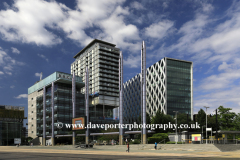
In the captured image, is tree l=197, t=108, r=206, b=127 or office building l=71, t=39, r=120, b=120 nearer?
tree l=197, t=108, r=206, b=127

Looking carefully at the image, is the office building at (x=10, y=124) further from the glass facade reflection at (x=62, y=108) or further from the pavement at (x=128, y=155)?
the pavement at (x=128, y=155)

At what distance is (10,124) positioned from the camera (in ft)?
357

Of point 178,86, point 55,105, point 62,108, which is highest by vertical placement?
point 178,86

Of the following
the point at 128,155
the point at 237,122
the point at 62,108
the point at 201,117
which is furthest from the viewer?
the point at 62,108

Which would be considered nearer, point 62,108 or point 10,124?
point 62,108

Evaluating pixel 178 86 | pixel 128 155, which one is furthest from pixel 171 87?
pixel 128 155

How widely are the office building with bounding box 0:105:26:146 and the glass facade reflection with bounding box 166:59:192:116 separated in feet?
252

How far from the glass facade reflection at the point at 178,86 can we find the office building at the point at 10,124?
76.9 m

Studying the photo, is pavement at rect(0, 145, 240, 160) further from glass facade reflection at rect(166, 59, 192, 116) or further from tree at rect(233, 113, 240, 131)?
glass facade reflection at rect(166, 59, 192, 116)

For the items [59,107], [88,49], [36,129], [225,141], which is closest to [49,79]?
[59,107]

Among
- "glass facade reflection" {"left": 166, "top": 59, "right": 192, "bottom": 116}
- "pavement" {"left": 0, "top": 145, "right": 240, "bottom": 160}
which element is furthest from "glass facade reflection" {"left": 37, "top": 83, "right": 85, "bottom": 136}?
"pavement" {"left": 0, "top": 145, "right": 240, "bottom": 160}

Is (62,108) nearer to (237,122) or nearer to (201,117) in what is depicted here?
(201,117)

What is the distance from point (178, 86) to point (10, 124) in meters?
88.7

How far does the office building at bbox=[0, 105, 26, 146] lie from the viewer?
105 meters
